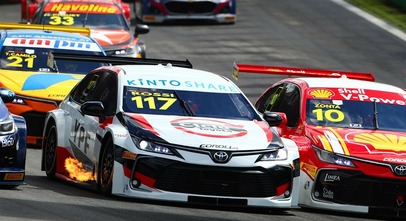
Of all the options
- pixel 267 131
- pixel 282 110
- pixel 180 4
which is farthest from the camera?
pixel 180 4

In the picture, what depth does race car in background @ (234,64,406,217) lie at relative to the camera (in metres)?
13.1

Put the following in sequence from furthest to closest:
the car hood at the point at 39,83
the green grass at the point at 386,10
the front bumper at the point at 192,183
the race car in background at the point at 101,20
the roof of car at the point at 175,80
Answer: the green grass at the point at 386,10 → the race car in background at the point at 101,20 → the car hood at the point at 39,83 → the roof of car at the point at 175,80 → the front bumper at the point at 192,183

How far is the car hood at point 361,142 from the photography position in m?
13.3

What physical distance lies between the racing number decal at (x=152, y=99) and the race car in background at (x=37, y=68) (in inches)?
159

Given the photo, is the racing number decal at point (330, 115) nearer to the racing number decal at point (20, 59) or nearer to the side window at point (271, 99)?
the side window at point (271, 99)

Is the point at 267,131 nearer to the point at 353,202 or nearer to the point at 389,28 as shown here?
the point at 353,202

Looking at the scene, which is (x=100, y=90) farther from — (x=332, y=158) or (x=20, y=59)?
(x=20, y=59)

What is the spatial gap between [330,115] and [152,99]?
2087 millimetres

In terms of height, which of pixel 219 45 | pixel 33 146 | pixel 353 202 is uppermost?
pixel 353 202

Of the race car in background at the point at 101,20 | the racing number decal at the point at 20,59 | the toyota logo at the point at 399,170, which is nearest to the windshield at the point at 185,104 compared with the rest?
the toyota logo at the point at 399,170

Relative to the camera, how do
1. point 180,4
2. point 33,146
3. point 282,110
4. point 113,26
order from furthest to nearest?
1. point 180,4
2. point 113,26
3. point 33,146
4. point 282,110

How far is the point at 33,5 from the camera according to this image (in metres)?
29.3

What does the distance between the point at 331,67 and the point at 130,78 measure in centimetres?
1383

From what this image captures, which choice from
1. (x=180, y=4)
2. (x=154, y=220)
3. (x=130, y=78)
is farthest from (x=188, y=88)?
(x=180, y=4)
